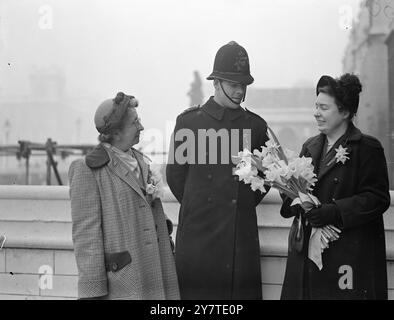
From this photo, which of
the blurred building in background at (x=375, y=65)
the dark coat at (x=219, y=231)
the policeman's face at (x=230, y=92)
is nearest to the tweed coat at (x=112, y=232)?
the dark coat at (x=219, y=231)

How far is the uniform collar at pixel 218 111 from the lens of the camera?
8.88 feet

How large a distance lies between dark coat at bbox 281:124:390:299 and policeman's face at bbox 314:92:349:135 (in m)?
0.07

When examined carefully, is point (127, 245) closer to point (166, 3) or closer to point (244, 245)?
point (244, 245)

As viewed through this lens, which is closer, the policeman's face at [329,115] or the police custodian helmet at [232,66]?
the policeman's face at [329,115]

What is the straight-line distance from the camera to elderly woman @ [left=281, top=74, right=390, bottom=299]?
230 cm

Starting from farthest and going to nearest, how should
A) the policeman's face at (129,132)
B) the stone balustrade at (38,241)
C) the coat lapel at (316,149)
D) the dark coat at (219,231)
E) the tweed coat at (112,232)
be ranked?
the stone balustrade at (38,241)
the dark coat at (219,231)
the coat lapel at (316,149)
the policeman's face at (129,132)
the tweed coat at (112,232)

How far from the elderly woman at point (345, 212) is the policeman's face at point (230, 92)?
41cm

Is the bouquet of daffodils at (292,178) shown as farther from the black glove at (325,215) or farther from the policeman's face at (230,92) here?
the policeman's face at (230,92)

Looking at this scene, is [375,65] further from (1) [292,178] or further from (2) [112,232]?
(2) [112,232]

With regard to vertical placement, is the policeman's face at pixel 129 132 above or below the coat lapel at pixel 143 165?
above

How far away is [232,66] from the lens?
2.69 m

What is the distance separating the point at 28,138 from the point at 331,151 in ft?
7.03

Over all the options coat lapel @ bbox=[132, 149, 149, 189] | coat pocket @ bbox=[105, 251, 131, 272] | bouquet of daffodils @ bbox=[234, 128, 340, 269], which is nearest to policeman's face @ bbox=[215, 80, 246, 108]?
bouquet of daffodils @ bbox=[234, 128, 340, 269]

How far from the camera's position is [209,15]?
3.34 m
